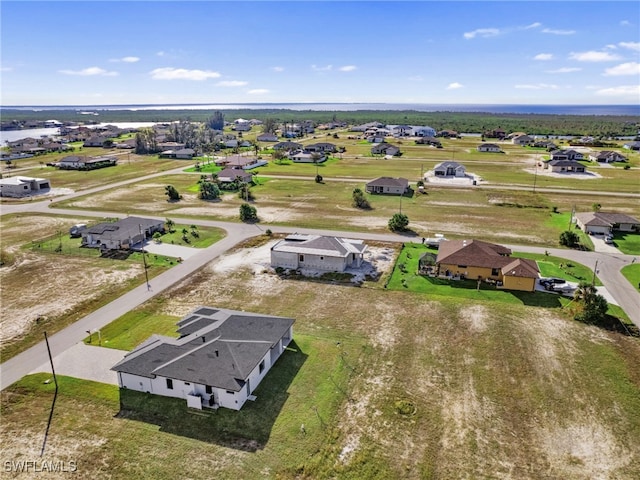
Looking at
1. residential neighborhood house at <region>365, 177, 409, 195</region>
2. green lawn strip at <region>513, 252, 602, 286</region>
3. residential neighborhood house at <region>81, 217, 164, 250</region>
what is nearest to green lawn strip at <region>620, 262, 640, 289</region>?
green lawn strip at <region>513, 252, 602, 286</region>

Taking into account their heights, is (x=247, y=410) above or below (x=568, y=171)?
below

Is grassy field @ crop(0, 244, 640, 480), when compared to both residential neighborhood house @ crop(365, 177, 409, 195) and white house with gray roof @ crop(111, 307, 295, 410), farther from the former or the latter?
residential neighborhood house @ crop(365, 177, 409, 195)

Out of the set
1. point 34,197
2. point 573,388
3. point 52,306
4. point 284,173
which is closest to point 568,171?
point 284,173

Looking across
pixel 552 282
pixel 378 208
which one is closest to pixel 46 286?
pixel 378 208

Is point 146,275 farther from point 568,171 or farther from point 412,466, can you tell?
point 568,171

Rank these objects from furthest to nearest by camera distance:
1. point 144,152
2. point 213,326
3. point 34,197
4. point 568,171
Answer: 1. point 144,152
2. point 568,171
3. point 34,197
4. point 213,326

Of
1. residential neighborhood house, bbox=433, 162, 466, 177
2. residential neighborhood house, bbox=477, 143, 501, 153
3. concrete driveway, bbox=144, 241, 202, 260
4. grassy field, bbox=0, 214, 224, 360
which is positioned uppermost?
residential neighborhood house, bbox=477, 143, 501, 153

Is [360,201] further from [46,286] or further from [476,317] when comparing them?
[46,286]
